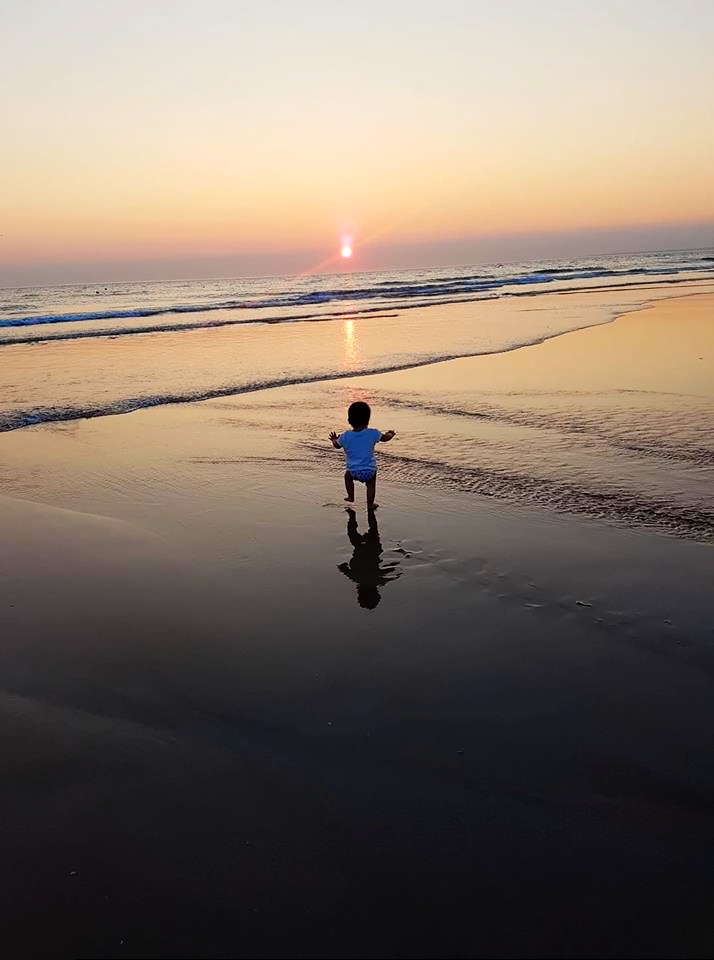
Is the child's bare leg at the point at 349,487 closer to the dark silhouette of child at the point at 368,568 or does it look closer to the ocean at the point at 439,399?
the dark silhouette of child at the point at 368,568

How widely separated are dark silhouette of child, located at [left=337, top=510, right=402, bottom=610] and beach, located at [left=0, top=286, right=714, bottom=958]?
31mm

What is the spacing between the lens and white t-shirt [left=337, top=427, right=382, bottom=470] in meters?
8.27

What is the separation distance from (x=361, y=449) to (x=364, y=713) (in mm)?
4291

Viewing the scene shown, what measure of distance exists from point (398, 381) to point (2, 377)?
9973 millimetres

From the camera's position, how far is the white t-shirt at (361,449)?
27.1ft

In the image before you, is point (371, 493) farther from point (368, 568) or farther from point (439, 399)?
point (439, 399)

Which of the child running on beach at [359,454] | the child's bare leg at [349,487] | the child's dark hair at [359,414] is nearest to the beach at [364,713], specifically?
the child's bare leg at [349,487]

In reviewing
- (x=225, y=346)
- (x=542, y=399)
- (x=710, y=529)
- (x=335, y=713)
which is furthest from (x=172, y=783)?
(x=225, y=346)

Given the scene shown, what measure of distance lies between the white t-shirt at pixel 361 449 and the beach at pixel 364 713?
1.46 ft

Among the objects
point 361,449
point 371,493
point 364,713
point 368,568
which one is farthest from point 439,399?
point 364,713

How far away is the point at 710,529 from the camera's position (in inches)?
→ 268

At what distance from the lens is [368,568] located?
21.0ft

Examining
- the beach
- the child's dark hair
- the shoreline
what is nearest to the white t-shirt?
the child's dark hair

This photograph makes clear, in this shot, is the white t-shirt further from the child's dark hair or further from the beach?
the beach
